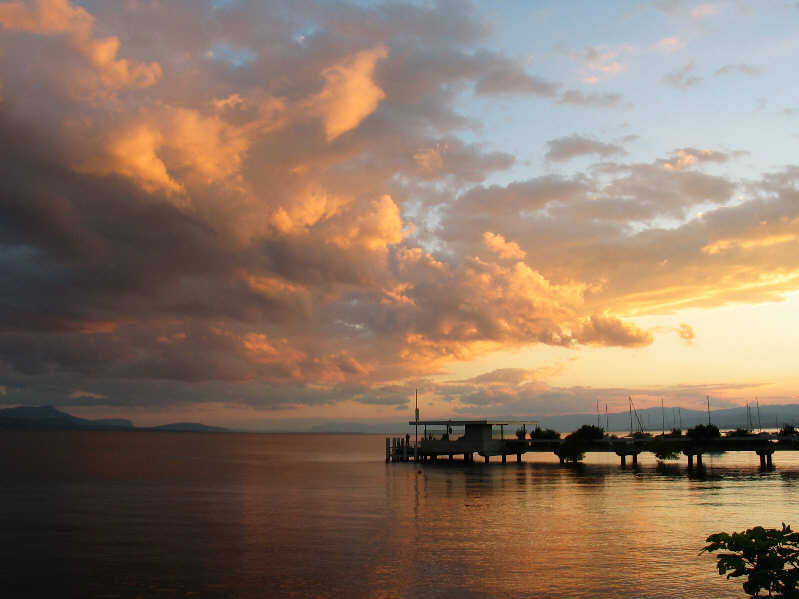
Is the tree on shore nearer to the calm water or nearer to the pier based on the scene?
the calm water

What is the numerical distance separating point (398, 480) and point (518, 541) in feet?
130

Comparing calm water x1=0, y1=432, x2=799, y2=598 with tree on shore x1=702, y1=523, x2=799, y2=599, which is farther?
calm water x1=0, y1=432, x2=799, y2=598

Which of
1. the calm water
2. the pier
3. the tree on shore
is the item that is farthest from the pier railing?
the tree on shore

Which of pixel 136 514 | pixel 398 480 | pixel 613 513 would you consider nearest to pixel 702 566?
pixel 613 513

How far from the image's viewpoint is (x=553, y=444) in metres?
101

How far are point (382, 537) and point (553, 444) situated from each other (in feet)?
231

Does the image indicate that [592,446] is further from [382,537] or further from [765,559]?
[765,559]

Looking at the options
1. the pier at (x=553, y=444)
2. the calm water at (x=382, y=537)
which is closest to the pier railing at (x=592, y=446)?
the pier at (x=553, y=444)

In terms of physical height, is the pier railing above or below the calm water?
above

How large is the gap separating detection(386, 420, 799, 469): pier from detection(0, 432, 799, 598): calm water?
24433 mm

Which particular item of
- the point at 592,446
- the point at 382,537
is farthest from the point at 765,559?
the point at 592,446

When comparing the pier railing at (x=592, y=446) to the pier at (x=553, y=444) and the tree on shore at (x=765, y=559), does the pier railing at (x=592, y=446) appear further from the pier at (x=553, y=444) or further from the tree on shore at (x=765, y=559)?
the tree on shore at (x=765, y=559)

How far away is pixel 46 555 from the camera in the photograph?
32.1 metres

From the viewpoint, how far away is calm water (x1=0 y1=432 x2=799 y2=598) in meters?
25.9
